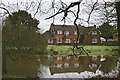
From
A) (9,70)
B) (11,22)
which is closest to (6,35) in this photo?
(11,22)

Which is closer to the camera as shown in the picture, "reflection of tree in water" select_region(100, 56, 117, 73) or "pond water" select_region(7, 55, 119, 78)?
"pond water" select_region(7, 55, 119, 78)

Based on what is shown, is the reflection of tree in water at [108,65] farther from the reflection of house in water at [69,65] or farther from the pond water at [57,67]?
the reflection of house in water at [69,65]

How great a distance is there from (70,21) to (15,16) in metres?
1.49

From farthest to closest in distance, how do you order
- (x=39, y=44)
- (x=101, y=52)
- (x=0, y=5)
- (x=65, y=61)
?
(x=65, y=61), (x=101, y=52), (x=39, y=44), (x=0, y=5)

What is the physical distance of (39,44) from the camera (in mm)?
3373

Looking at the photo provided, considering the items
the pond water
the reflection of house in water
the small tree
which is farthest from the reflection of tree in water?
the small tree

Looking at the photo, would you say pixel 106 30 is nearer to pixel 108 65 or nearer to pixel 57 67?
pixel 108 65

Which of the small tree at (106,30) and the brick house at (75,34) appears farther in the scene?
the small tree at (106,30)

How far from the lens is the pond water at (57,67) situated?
3463mm

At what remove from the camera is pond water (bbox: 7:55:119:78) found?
11.4ft

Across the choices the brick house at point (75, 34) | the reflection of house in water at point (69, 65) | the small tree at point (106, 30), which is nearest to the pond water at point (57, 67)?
the reflection of house in water at point (69, 65)

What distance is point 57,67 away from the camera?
490 cm

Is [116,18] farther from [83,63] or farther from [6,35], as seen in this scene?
[83,63]

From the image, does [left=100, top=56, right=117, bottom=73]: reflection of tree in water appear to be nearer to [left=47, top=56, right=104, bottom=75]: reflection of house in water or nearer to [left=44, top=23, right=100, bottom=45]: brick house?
[left=47, top=56, right=104, bottom=75]: reflection of house in water
